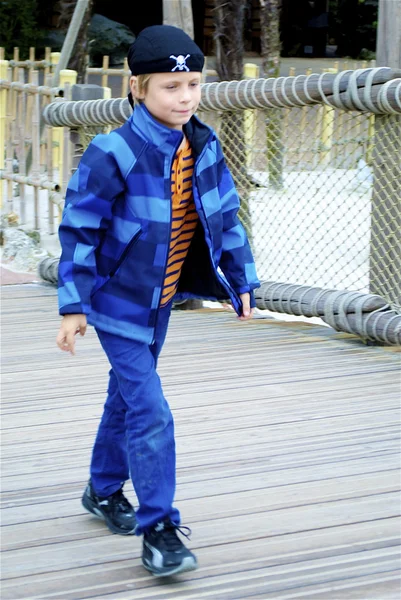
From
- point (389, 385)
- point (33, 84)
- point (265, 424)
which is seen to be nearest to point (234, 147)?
point (389, 385)

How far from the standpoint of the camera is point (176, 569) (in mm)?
2264

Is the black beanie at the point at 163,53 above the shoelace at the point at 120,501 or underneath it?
above

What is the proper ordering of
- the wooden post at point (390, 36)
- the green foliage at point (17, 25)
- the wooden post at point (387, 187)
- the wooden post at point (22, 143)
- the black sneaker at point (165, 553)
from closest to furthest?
the black sneaker at point (165, 553)
the wooden post at point (387, 187)
the wooden post at point (390, 36)
the wooden post at point (22, 143)
the green foliage at point (17, 25)

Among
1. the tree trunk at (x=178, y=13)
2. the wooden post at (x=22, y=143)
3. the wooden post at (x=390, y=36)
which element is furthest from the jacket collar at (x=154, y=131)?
the wooden post at (x=22, y=143)

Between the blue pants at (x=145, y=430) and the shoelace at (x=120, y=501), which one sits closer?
the blue pants at (x=145, y=430)

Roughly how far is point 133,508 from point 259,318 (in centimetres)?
253

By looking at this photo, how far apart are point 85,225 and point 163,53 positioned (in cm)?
43

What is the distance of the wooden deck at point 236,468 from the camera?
7.61ft

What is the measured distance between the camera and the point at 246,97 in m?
4.66

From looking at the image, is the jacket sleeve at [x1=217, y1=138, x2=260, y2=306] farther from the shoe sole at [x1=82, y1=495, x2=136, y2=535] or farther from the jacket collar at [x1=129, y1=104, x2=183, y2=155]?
the shoe sole at [x1=82, y1=495, x2=136, y2=535]

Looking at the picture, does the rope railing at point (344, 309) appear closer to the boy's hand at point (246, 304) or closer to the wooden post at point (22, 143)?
the boy's hand at point (246, 304)

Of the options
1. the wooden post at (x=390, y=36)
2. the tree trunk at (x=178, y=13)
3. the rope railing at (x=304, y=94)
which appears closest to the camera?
the rope railing at (x=304, y=94)

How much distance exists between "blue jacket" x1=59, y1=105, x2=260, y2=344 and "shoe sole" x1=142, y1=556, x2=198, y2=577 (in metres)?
0.52

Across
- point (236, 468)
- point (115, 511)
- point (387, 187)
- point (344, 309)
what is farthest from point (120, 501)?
point (387, 187)
